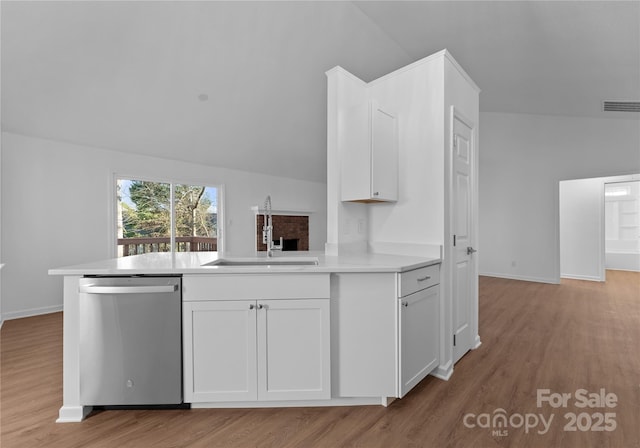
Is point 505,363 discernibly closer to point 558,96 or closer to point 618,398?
point 618,398

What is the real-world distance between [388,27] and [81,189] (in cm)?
444

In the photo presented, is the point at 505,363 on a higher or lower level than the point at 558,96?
lower

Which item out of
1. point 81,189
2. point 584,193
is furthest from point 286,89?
point 584,193

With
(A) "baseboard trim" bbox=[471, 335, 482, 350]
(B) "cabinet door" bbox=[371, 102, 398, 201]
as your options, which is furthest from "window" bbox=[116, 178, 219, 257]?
→ (A) "baseboard trim" bbox=[471, 335, 482, 350]

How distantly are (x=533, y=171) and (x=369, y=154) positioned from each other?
17.2 feet

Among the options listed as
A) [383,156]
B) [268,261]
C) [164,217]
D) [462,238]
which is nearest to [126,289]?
[268,261]

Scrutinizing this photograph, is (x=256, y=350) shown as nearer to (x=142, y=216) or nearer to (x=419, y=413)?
(x=419, y=413)

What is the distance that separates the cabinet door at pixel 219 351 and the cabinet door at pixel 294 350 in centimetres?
6

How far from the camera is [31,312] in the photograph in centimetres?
383

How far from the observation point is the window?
15.2 feet

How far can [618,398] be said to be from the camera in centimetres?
204

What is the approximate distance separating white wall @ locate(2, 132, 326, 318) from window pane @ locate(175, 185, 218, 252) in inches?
22.2

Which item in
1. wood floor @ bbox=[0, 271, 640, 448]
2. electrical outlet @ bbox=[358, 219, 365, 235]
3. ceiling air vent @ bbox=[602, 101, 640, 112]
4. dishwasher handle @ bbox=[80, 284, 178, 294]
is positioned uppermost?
ceiling air vent @ bbox=[602, 101, 640, 112]

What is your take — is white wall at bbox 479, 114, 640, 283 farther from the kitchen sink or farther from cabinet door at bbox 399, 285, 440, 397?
the kitchen sink
